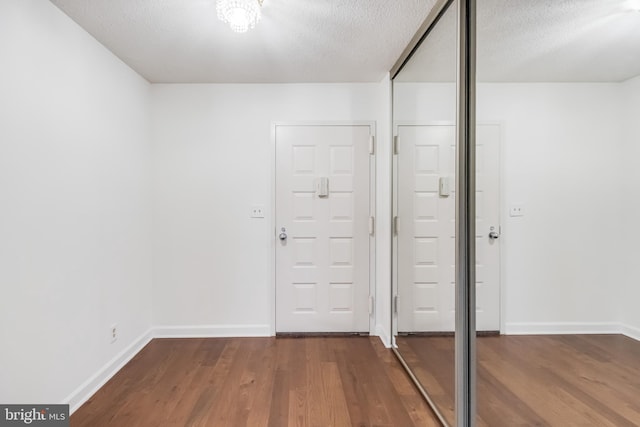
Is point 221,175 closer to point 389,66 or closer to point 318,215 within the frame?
point 318,215

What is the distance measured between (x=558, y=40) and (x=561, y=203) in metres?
0.53

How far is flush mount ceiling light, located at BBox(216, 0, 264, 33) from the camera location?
171 centimetres

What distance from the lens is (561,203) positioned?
1089 millimetres

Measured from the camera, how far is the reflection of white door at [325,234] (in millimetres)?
3230

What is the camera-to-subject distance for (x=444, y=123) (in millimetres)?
1909

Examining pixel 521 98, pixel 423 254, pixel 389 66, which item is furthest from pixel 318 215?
pixel 521 98

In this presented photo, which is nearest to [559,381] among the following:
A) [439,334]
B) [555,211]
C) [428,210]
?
[555,211]

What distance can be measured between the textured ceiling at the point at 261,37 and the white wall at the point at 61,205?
234 mm

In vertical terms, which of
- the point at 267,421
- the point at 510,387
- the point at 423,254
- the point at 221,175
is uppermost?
the point at 221,175

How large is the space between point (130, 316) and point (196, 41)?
226cm

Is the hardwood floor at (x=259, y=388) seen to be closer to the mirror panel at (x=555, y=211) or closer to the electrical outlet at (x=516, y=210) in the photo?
the mirror panel at (x=555, y=211)

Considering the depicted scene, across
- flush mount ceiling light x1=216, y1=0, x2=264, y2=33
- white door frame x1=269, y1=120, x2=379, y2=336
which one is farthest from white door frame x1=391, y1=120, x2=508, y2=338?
flush mount ceiling light x1=216, y1=0, x2=264, y2=33

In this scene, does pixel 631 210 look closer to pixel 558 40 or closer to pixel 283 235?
pixel 558 40

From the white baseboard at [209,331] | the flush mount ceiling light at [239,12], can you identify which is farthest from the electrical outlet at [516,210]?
the white baseboard at [209,331]
